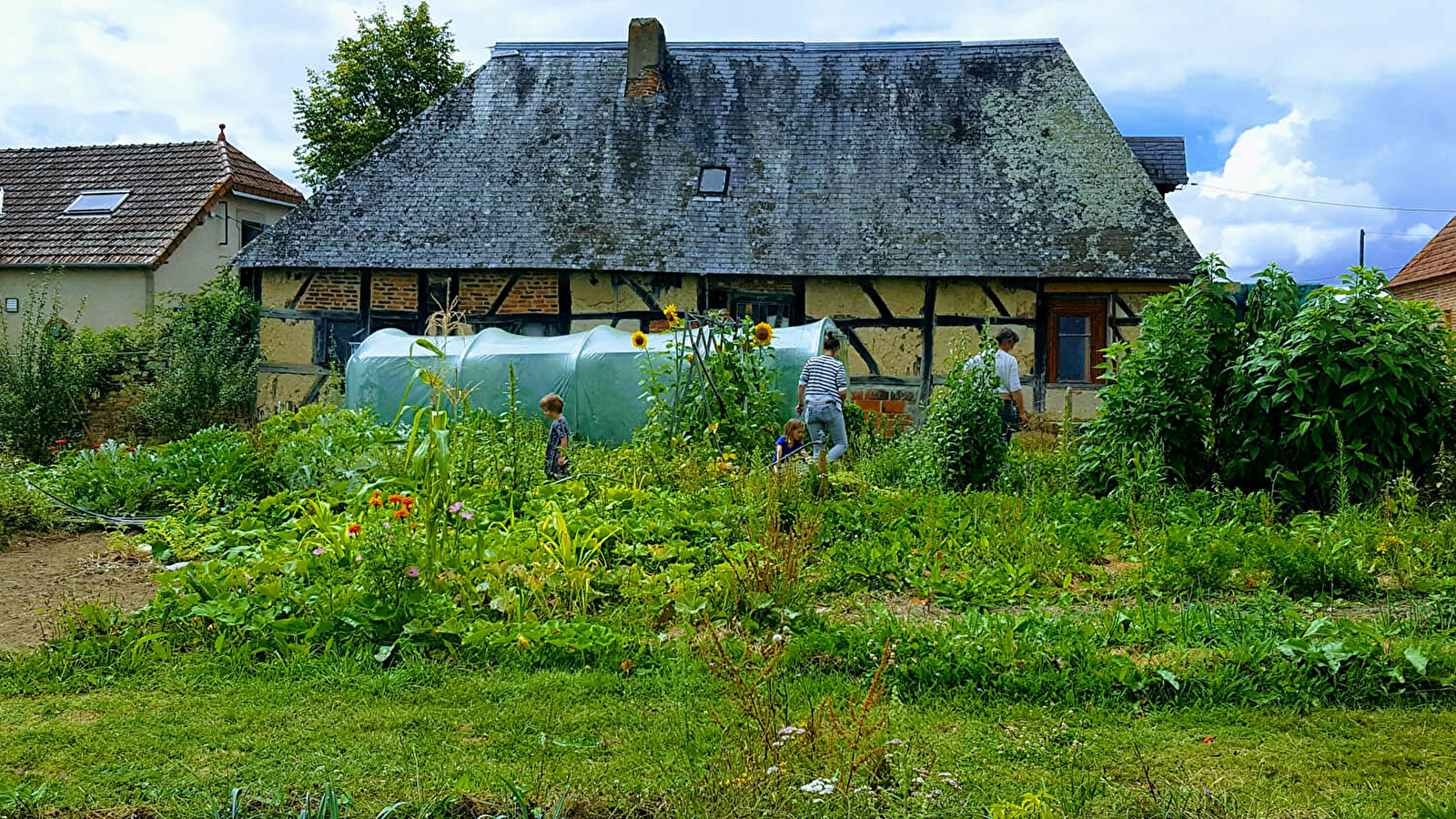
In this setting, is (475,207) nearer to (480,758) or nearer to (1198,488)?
(1198,488)

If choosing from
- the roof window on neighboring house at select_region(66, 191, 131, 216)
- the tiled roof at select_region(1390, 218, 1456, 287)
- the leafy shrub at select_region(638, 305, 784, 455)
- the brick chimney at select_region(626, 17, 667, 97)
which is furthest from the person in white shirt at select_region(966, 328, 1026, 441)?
the roof window on neighboring house at select_region(66, 191, 131, 216)

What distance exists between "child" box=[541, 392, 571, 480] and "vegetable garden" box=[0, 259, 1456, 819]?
0.27 m

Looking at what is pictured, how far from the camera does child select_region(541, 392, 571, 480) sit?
8.50 metres

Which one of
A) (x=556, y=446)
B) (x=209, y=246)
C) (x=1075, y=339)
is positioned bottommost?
(x=556, y=446)

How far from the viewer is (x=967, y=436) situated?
8.20 meters

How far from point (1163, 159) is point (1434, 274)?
6.84m

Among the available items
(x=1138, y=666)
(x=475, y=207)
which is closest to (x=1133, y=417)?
(x=1138, y=666)

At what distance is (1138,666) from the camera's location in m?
4.07

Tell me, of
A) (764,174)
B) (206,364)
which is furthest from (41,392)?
(764,174)

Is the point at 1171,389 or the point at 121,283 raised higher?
the point at 121,283

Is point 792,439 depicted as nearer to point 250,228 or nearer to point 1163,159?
point 1163,159

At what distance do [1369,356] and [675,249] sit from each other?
9.99m

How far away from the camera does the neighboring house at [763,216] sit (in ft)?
50.8

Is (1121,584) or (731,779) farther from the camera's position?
(1121,584)
